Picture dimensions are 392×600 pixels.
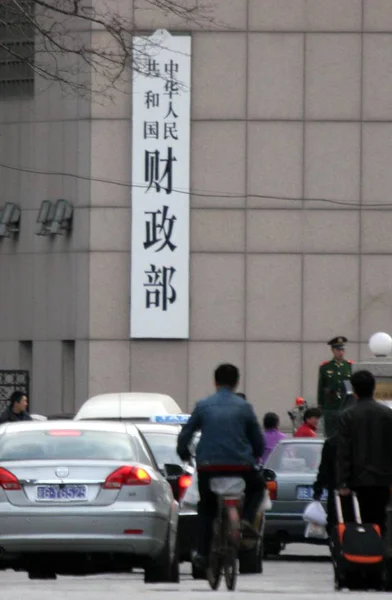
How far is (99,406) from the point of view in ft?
77.4

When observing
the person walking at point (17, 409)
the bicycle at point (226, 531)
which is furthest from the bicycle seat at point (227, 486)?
the person walking at point (17, 409)

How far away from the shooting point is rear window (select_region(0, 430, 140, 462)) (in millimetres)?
15945

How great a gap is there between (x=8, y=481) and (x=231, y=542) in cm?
226

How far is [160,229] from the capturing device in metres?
35.8

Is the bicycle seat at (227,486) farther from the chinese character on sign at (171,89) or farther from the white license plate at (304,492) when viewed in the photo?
the chinese character on sign at (171,89)

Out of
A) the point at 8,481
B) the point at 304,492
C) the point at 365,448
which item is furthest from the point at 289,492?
the point at 365,448

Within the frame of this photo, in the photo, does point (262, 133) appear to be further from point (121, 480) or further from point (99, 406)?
point (121, 480)

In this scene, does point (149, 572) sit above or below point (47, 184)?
below

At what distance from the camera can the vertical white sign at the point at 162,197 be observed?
3550 cm

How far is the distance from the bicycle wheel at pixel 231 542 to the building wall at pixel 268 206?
21995 millimetres

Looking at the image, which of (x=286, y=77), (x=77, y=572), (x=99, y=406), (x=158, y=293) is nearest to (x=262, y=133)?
(x=286, y=77)

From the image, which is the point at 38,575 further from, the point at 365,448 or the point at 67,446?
the point at 365,448

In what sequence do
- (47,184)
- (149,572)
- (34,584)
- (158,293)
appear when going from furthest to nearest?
(47,184), (158,293), (149,572), (34,584)

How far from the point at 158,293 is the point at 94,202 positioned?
6.76ft
